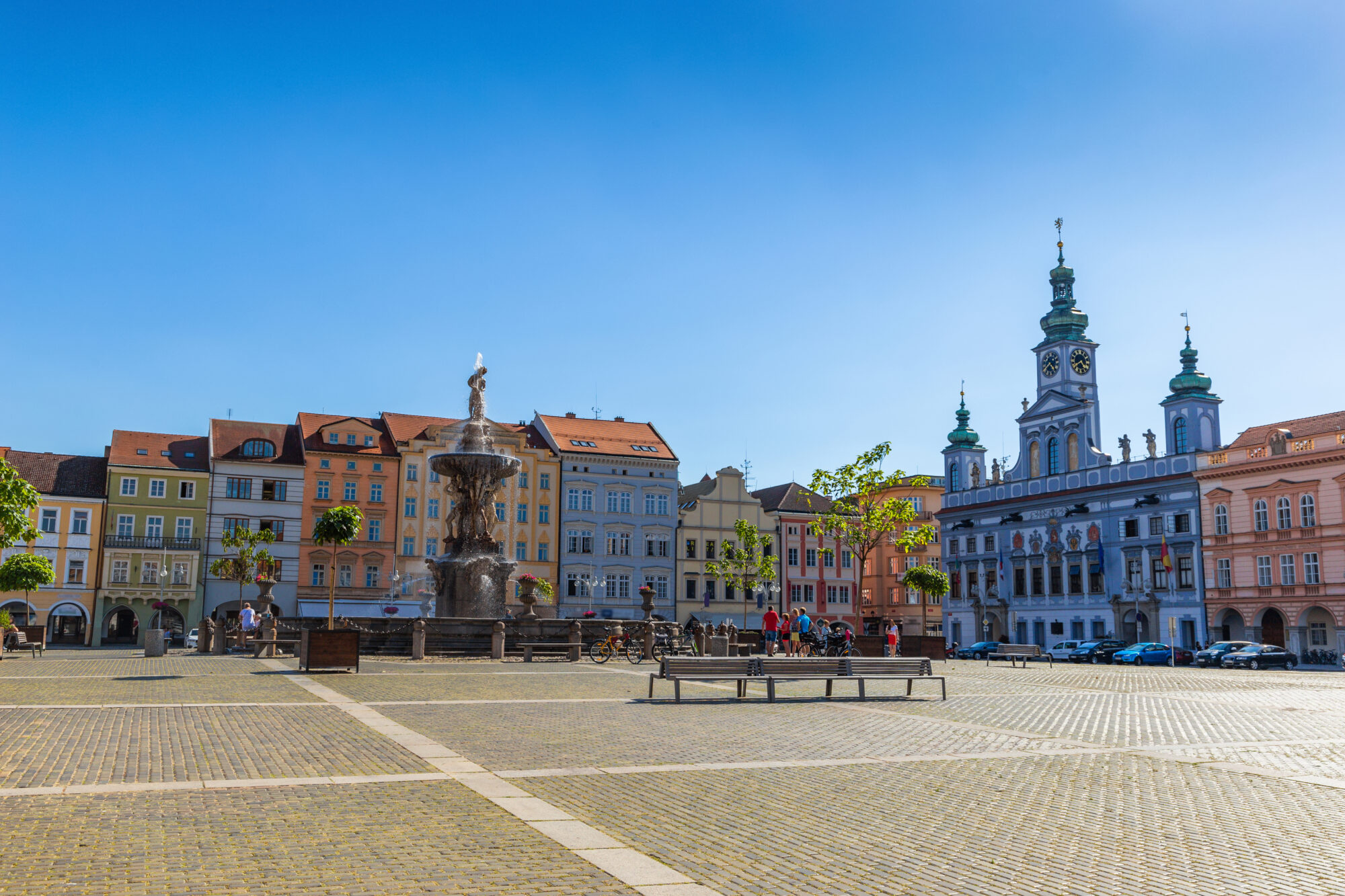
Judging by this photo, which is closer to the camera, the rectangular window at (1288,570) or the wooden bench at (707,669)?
the wooden bench at (707,669)

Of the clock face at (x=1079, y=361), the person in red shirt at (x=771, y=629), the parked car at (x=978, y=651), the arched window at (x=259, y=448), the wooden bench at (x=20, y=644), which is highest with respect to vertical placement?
the clock face at (x=1079, y=361)

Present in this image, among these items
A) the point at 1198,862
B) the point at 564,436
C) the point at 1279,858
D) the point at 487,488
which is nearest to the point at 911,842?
the point at 1198,862

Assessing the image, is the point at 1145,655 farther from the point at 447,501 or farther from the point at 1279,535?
the point at 447,501

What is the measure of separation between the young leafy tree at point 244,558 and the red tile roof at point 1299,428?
54.7 meters

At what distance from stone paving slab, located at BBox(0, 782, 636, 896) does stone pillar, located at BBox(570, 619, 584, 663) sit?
21.6m

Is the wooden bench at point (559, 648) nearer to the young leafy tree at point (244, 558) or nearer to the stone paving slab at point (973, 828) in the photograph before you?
the stone paving slab at point (973, 828)

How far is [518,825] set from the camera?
26.2 feet

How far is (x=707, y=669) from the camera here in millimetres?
18625

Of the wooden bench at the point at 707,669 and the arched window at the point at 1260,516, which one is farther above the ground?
the arched window at the point at 1260,516

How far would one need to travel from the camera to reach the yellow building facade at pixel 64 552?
6181 centimetres

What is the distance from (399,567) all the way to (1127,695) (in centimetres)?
5235

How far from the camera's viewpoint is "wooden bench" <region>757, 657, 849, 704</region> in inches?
758

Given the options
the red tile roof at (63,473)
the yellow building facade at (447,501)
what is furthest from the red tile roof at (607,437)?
the red tile roof at (63,473)

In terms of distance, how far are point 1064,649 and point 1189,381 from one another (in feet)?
60.9
